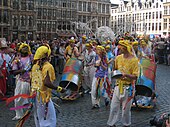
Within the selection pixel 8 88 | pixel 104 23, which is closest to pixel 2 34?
pixel 104 23

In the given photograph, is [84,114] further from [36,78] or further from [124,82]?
[36,78]

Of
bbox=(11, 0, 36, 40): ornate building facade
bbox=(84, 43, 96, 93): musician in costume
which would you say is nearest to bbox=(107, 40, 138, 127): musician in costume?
bbox=(84, 43, 96, 93): musician in costume

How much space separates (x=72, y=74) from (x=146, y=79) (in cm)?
248

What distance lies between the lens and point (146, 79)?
8.73 m

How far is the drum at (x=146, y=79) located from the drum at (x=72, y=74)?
2072mm

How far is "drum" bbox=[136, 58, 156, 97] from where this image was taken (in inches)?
342

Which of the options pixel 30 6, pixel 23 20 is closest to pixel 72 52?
pixel 23 20

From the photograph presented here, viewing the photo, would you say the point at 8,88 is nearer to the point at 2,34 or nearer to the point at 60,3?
the point at 2,34

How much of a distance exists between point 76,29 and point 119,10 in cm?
Result: 2030

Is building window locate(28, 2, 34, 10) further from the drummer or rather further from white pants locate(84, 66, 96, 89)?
white pants locate(84, 66, 96, 89)

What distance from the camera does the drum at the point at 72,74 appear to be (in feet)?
33.1

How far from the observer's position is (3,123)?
23.7 ft

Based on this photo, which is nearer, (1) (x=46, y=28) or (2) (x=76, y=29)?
(1) (x=46, y=28)

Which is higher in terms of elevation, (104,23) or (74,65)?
(104,23)
